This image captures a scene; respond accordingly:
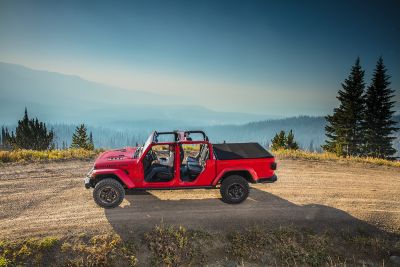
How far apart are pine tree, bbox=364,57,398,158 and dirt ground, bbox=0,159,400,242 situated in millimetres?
31933

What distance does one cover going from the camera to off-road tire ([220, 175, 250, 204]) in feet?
30.2

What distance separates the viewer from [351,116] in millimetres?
40344

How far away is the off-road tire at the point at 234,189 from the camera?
9219 mm

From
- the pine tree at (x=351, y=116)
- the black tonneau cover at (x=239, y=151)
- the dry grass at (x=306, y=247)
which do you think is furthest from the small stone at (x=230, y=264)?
the pine tree at (x=351, y=116)

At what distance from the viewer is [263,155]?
9422 millimetres

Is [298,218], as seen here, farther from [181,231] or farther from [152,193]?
[152,193]

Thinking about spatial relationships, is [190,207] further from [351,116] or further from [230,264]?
[351,116]

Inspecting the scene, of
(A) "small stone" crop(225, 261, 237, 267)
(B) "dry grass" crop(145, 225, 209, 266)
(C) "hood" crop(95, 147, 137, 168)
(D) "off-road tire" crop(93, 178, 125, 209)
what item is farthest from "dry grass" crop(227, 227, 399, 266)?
(C) "hood" crop(95, 147, 137, 168)

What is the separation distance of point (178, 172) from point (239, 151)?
210 cm

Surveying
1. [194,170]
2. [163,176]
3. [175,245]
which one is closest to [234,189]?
[194,170]

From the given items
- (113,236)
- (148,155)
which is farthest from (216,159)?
(113,236)

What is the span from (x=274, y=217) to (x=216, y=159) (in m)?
2.43

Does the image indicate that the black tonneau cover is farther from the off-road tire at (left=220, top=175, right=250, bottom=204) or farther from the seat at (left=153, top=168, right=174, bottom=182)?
the seat at (left=153, top=168, right=174, bottom=182)

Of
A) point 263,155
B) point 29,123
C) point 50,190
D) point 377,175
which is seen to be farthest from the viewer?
point 29,123
